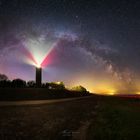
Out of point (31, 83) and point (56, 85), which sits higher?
point (31, 83)

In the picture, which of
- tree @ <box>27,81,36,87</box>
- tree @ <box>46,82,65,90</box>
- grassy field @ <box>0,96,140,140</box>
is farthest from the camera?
tree @ <box>46,82,65,90</box>

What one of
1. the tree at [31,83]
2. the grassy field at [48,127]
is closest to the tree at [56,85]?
the tree at [31,83]

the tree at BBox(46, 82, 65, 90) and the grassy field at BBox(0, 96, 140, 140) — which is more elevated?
the tree at BBox(46, 82, 65, 90)

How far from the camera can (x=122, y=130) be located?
15.1 m

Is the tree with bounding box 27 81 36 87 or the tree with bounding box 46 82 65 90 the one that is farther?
the tree with bounding box 46 82 65 90

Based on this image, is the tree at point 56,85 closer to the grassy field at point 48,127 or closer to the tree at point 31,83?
the tree at point 31,83

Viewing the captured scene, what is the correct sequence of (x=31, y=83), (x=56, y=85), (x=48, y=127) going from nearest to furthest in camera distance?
(x=48, y=127) < (x=31, y=83) < (x=56, y=85)

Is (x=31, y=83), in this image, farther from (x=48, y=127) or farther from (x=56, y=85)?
(x=48, y=127)

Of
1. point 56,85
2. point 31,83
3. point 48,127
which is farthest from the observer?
point 56,85

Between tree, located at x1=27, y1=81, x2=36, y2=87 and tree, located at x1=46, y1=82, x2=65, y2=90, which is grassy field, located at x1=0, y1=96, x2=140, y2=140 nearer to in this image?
tree, located at x1=27, y1=81, x2=36, y2=87

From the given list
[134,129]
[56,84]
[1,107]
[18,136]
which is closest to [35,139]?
[18,136]

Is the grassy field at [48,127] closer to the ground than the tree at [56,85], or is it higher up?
closer to the ground

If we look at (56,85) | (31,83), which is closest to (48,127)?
(31,83)

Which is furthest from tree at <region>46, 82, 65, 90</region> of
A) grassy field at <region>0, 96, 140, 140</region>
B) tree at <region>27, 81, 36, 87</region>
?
grassy field at <region>0, 96, 140, 140</region>
